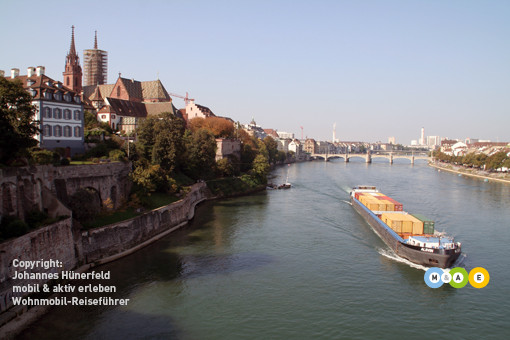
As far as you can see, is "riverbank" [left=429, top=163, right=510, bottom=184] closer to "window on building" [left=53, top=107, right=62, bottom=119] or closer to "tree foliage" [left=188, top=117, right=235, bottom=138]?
"tree foliage" [left=188, top=117, right=235, bottom=138]

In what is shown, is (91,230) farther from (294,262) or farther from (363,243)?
(363,243)

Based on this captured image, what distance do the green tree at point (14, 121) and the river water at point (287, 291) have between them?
28.7 ft

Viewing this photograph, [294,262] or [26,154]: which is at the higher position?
[26,154]

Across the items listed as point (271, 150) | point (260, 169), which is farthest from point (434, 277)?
point (271, 150)

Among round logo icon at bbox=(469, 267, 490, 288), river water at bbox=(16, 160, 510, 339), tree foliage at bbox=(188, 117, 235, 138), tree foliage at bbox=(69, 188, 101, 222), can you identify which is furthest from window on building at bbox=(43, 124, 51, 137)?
tree foliage at bbox=(188, 117, 235, 138)

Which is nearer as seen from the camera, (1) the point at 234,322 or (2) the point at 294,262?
(1) the point at 234,322

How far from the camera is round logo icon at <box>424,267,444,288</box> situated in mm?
22837

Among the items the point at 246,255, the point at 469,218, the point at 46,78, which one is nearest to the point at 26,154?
the point at 46,78

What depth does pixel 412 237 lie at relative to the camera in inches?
1097

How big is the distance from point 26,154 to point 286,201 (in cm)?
3321

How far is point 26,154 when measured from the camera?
73.8ft

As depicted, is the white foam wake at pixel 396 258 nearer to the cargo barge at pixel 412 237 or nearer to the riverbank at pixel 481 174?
the cargo barge at pixel 412 237

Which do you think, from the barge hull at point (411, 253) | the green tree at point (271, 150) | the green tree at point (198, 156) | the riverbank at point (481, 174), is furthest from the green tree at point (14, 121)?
the green tree at point (271, 150)

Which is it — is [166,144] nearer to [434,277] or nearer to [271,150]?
[434,277]
